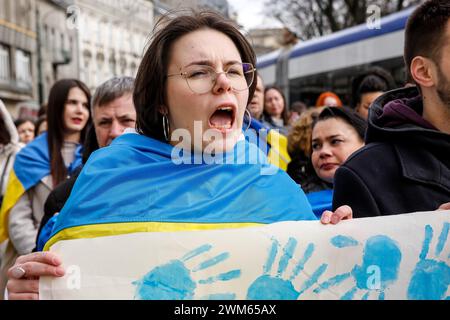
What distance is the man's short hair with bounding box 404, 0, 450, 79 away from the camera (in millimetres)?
1854

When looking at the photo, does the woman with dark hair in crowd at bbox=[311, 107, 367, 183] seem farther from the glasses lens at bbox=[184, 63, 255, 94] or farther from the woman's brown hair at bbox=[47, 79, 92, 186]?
the woman's brown hair at bbox=[47, 79, 92, 186]

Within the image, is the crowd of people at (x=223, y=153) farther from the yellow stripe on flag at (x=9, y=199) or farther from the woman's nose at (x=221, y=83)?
the yellow stripe on flag at (x=9, y=199)

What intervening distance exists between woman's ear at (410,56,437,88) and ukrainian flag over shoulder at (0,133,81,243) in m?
2.04

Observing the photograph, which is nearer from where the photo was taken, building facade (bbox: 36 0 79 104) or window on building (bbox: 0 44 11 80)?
window on building (bbox: 0 44 11 80)

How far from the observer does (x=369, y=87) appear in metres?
4.32

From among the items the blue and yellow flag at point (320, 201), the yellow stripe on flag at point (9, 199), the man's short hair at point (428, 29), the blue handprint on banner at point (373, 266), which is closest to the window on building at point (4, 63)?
the yellow stripe on flag at point (9, 199)

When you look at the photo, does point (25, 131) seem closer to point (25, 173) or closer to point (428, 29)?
point (25, 173)

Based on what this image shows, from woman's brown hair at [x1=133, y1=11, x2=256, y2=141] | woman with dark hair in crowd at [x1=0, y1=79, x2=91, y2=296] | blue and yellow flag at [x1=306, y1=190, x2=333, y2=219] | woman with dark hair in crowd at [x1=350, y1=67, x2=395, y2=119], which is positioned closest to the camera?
woman's brown hair at [x1=133, y1=11, x2=256, y2=141]

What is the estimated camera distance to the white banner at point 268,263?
1.49 meters

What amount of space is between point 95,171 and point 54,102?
2.13 meters

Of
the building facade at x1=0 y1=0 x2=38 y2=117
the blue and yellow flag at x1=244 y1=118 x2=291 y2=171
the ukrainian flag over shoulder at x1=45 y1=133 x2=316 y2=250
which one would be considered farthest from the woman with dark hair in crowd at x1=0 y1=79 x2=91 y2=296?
the building facade at x1=0 y1=0 x2=38 y2=117

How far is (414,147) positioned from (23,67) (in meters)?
32.8

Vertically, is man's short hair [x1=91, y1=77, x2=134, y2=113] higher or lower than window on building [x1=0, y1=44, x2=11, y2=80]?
lower

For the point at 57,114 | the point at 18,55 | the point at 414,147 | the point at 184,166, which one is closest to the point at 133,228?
the point at 184,166
